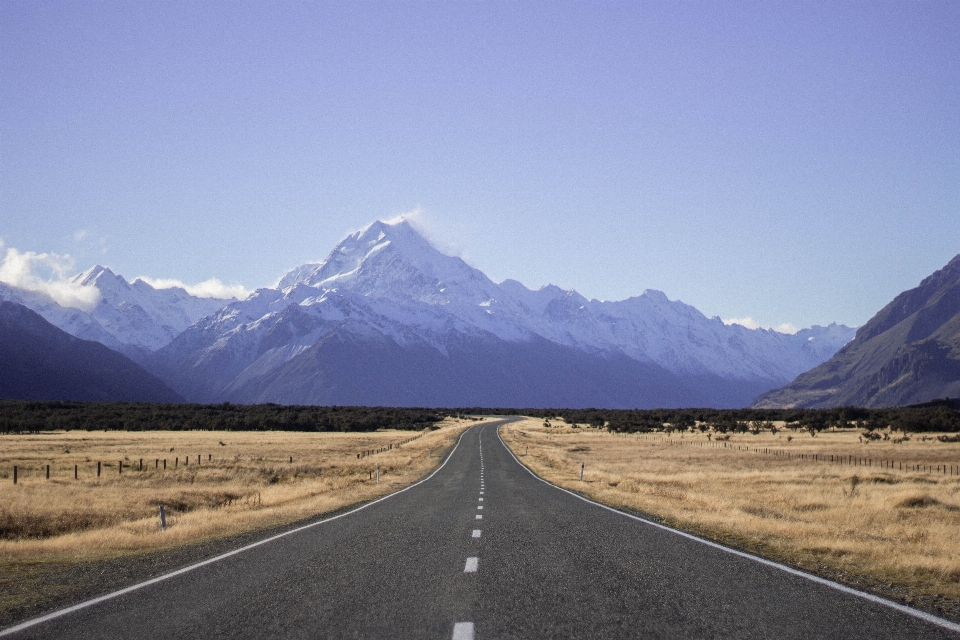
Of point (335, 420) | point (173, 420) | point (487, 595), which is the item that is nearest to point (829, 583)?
point (487, 595)

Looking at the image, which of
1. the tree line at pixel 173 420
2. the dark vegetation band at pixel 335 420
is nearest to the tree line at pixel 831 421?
the dark vegetation band at pixel 335 420

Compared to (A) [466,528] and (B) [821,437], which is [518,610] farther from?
(B) [821,437]

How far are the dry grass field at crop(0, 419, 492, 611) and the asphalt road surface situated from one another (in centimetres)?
275

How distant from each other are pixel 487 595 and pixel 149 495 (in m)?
25.3

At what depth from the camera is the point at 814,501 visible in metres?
29.5

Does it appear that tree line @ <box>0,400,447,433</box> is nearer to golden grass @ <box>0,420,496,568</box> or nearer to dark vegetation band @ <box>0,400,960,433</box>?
dark vegetation band @ <box>0,400,960,433</box>

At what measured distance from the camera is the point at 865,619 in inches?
320

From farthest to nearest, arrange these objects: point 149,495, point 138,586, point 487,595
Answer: point 149,495 → point 138,586 → point 487,595

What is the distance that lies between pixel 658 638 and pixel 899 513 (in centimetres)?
2311

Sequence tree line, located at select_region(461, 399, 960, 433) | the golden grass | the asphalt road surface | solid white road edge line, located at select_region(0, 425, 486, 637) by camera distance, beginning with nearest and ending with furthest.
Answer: the asphalt road surface, solid white road edge line, located at select_region(0, 425, 486, 637), the golden grass, tree line, located at select_region(461, 399, 960, 433)

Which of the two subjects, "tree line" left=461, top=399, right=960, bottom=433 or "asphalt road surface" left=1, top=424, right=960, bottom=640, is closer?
"asphalt road surface" left=1, top=424, right=960, bottom=640

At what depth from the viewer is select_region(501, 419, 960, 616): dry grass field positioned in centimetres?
1202

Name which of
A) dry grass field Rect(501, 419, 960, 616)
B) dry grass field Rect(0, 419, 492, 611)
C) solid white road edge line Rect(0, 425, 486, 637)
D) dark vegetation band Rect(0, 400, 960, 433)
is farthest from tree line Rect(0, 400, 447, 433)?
solid white road edge line Rect(0, 425, 486, 637)

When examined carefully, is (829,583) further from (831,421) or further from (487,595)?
(831,421)
